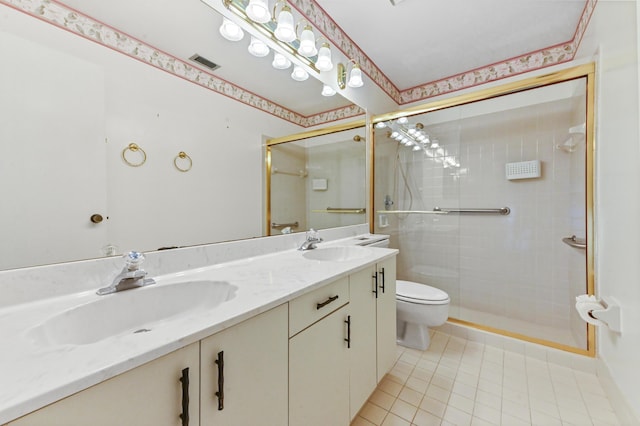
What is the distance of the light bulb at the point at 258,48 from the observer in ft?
4.21

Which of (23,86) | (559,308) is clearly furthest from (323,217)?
(559,308)

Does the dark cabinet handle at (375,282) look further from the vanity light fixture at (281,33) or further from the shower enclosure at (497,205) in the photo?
the vanity light fixture at (281,33)

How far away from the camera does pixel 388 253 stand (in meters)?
1.36

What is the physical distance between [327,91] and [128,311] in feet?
5.56

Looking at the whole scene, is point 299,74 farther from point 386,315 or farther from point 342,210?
point 386,315

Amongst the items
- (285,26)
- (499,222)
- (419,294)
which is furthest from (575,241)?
(285,26)

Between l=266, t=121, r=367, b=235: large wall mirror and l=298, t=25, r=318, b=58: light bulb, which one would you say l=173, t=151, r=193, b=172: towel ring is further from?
l=298, t=25, r=318, b=58: light bulb

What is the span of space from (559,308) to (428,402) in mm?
1574

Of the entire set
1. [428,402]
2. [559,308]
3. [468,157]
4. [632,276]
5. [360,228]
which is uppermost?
[468,157]

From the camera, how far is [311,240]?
5.05ft

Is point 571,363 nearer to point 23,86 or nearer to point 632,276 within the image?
point 632,276

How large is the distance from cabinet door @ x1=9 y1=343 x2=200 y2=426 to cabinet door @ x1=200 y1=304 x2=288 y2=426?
0.03 m

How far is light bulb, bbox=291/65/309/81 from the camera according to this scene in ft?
5.02

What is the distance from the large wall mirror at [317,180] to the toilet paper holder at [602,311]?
141 centimetres
